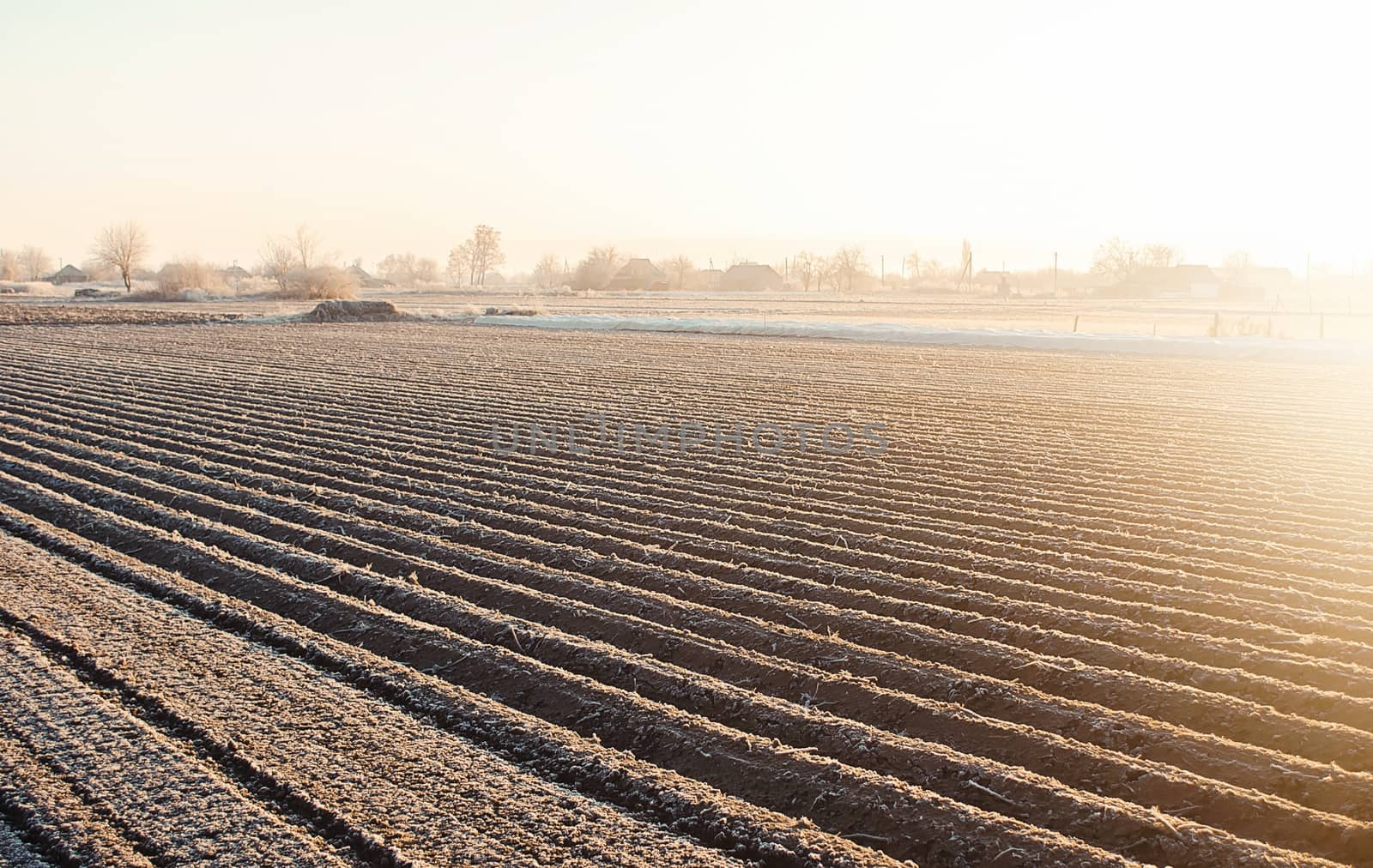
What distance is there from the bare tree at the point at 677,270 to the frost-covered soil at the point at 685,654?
85.2 metres

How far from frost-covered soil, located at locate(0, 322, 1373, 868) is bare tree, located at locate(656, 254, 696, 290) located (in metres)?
85.2

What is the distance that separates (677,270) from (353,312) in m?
63.6

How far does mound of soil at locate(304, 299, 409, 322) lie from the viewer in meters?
35.7

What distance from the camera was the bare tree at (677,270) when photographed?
95.4m

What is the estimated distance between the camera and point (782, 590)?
5.89 metres

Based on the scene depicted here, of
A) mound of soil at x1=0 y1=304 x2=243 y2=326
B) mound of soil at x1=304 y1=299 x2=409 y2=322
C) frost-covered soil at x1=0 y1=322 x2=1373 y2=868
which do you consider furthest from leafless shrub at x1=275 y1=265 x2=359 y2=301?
frost-covered soil at x1=0 y1=322 x2=1373 y2=868

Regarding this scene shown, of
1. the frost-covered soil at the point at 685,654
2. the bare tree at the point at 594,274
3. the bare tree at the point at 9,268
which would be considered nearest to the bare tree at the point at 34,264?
the bare tree at the point at 9,268

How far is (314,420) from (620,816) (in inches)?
377

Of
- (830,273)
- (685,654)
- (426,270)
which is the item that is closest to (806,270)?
(830,273)

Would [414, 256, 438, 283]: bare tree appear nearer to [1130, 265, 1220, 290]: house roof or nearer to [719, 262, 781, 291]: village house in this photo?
[719, 262, 781, 291]: village house

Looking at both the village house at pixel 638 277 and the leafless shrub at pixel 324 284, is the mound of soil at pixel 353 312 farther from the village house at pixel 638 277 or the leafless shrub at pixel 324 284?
the village house at pixel 638 277

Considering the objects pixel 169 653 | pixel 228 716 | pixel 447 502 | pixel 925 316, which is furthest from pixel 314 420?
Answer: pixel 925 316

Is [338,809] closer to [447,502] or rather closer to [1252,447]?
[447,502]

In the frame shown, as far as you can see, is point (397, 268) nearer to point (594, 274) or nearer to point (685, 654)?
point (594, 274)
